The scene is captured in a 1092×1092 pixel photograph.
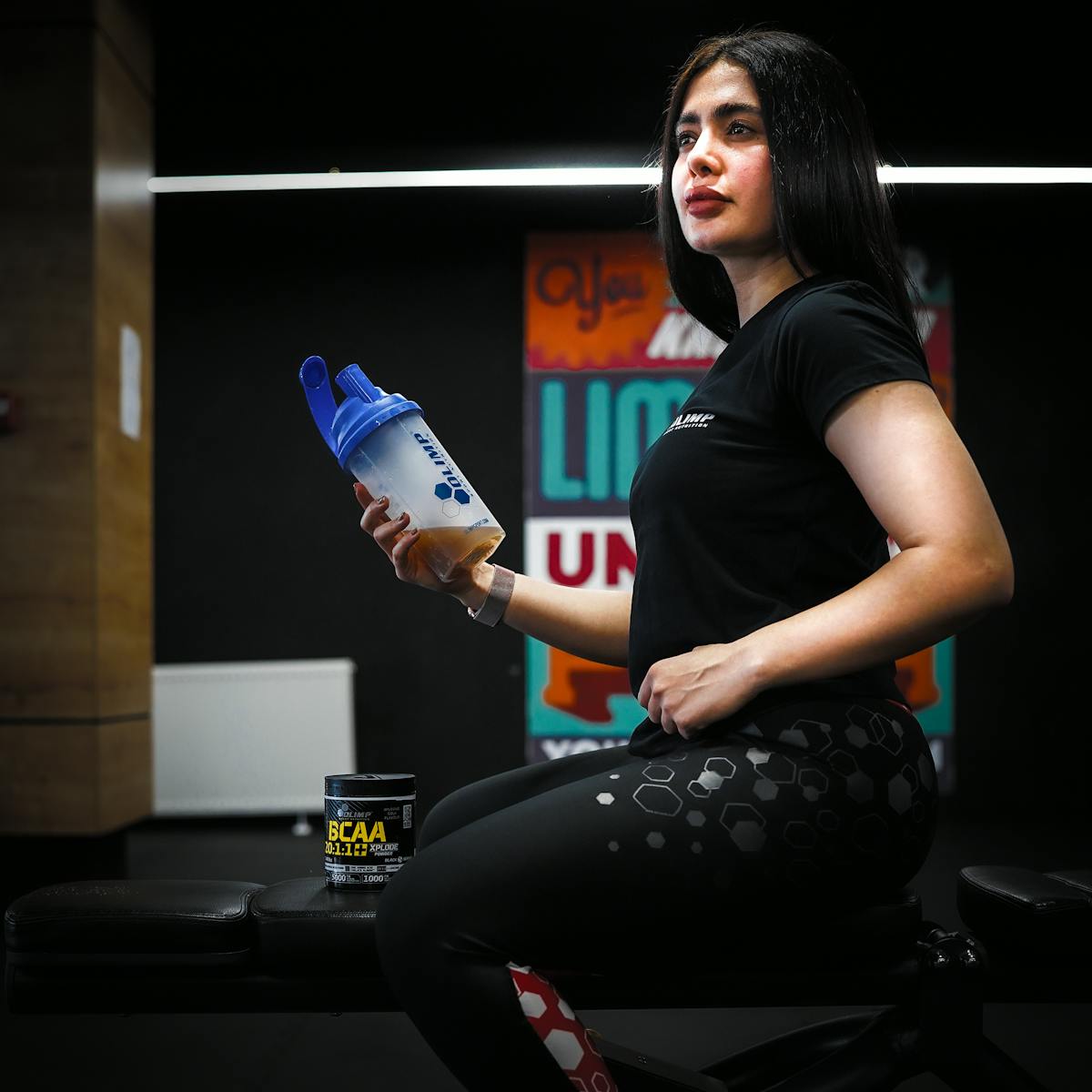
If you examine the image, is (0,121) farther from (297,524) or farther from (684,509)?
(684,509)

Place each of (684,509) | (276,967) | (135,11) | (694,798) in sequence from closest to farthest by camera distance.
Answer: (694,798)
(684,509)
(276,967)
(135,11)

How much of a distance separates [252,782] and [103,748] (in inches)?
44.4

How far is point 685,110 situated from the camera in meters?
1.17

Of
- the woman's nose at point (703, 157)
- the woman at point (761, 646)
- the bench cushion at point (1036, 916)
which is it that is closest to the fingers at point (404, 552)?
the woman at point (761, 646)

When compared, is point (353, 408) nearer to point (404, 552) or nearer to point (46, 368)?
point (404, 552)

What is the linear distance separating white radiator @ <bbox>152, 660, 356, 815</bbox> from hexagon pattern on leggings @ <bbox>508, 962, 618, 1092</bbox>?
151 inches

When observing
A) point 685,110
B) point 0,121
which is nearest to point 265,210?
point 0,121

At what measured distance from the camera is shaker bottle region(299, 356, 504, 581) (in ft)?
3.82

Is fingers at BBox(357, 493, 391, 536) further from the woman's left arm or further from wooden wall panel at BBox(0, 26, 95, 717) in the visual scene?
wooden wall panel at BBox(0, 26, 95, 717)

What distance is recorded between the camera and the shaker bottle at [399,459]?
3.82 ft

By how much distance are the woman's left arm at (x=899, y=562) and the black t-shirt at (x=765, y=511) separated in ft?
0.16

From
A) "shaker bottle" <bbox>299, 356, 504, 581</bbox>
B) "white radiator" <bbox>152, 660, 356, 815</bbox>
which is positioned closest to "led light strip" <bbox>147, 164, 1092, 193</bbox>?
"white radiator" <bbox>152, 660, 356, 815</bbox>

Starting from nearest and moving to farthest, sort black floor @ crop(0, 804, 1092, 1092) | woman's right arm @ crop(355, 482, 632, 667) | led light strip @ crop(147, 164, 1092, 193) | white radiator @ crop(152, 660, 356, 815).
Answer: woman's right arm @ crop(355, 482, 632, 667) < black floor @ crop(0, 804, 1092, 1092) < white radiator @ crop(152, 660, 356, 815) < led light strip @ crop(147, 164, 1092, 193)

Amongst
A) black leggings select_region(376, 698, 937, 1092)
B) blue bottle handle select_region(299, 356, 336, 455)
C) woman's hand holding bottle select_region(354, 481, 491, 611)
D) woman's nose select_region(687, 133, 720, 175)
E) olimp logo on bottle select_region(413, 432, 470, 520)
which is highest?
woman's nose select_region(687, 133, 720, 175)
